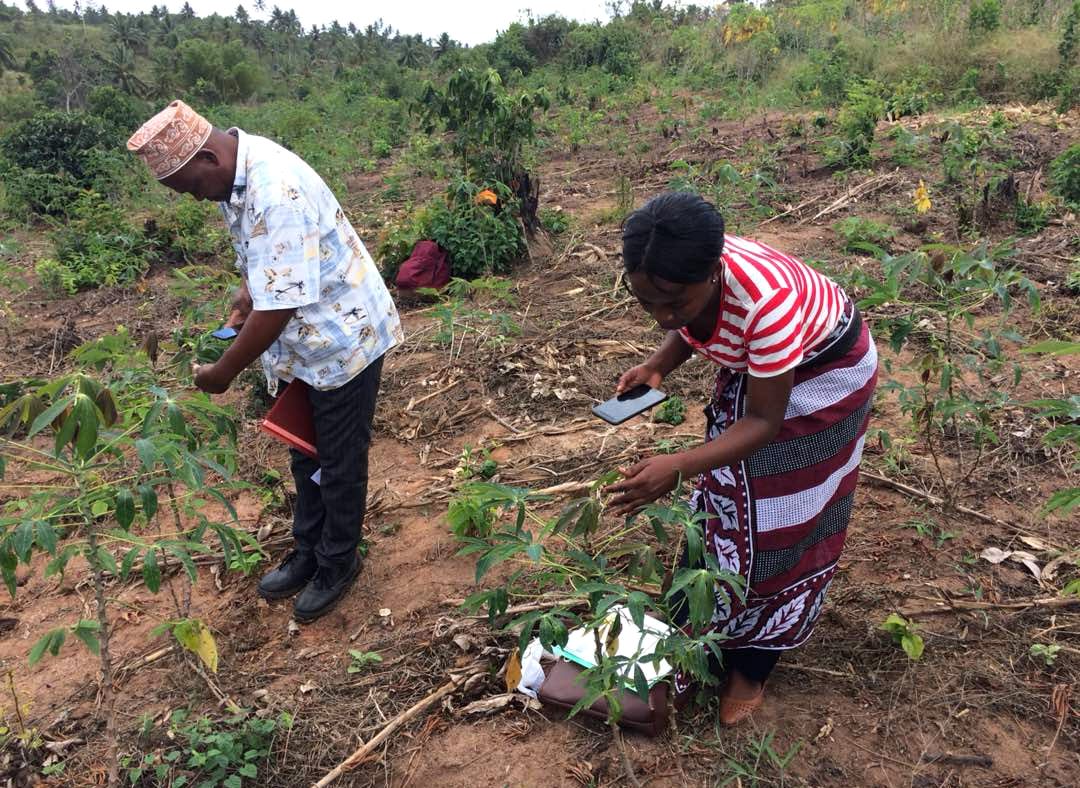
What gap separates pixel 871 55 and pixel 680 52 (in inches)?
239

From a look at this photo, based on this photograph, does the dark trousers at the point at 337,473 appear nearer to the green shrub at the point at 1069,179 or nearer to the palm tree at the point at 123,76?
the green shrub at the point at 1069,179

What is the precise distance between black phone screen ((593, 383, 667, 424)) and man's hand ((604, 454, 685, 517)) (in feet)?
0.80

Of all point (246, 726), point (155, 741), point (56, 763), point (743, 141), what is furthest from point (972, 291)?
point (743, 141)

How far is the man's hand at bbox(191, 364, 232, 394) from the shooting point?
79.0 inches

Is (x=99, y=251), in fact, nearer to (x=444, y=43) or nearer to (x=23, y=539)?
(x=23, y=539)

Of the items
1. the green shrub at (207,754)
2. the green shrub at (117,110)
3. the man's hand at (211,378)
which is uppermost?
the green shrub at (117,110)

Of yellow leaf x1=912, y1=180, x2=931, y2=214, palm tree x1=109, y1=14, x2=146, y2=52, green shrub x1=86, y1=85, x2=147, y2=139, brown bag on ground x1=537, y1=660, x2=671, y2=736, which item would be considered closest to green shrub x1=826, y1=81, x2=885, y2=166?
yellow leaf x1=912, y1=180, x2=931, y2=214

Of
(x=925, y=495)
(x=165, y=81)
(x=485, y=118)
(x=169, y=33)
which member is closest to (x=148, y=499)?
(x=925, y=495)

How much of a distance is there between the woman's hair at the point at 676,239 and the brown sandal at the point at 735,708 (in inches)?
44.6

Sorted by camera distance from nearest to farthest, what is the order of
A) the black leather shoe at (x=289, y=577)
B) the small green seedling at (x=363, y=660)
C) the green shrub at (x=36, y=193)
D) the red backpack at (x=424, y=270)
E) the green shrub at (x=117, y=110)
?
the small green seedling at (x=363, y=660) → the black leather shoe at (x=289, y=577) → the red backpack at (x=424, y=270) → the green shrub at (x=36, y=193) → the green shrub at (x=117, y=110)

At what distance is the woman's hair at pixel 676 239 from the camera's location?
129 cm

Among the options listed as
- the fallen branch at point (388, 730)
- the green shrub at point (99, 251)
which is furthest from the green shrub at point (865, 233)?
the green shrub at point (99, 251)

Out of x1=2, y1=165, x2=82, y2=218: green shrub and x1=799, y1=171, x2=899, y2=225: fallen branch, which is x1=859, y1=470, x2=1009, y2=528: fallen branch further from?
x1=2, y1=165, x2=82, y2=218: green shrub

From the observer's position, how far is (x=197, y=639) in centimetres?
162
